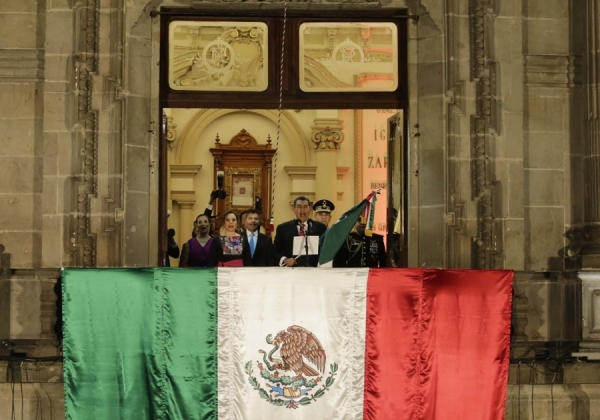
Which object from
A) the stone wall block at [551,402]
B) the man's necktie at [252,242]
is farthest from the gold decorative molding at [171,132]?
the stone wall block at [551,402]

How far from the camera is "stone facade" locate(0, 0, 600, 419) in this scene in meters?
13.6

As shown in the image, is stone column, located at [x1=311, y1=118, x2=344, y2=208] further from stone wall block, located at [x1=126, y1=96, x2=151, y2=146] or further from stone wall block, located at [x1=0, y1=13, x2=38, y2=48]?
stone wall block, located at [x1=0, y1=13, x2=38, y2=48]

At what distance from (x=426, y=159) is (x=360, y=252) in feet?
4.49

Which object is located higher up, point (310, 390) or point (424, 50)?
point (424, 50)

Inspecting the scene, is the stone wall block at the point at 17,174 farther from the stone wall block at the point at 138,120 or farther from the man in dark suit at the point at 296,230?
the man in dark suit at the point at 296,230

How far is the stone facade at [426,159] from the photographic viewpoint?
44.6ft

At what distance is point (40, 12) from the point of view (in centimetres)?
1405

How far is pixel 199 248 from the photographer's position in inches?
567

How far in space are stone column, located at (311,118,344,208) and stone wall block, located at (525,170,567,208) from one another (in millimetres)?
8613

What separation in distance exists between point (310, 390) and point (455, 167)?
11.4 feet

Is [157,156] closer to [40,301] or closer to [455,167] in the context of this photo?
[40,301]

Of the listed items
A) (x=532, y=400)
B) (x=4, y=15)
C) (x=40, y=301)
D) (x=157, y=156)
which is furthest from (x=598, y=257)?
(x=4, y=15)

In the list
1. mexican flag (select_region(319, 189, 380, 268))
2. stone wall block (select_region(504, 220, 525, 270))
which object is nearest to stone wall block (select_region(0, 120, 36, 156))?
mexican flag (select_region(319, 189, 380, 268))

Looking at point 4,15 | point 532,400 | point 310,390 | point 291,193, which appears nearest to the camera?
point 310,390
